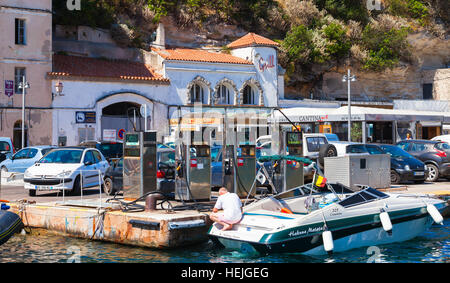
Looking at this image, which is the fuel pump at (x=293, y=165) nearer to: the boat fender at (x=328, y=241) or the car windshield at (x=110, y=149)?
the boat fender at (x=328, y=241)

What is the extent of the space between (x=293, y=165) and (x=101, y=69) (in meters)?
24.0

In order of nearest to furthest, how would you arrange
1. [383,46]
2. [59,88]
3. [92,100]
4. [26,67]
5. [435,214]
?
[435,214] → [59,88] → [26,67] → [92,100] → [383,46]

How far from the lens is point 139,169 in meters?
16.2

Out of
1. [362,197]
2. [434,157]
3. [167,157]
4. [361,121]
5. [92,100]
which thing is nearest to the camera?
[362,197]

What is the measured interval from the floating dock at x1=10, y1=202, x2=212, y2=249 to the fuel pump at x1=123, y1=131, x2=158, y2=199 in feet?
3.30

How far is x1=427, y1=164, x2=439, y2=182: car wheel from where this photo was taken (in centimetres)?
2489

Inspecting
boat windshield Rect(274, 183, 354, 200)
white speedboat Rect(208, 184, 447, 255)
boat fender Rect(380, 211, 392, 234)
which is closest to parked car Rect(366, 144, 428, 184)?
white speedboat Rect(208, 184, 447, 255)

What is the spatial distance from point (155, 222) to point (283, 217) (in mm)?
3081

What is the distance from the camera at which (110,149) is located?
89.8ft

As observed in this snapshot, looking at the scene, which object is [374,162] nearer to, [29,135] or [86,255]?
[86,255]

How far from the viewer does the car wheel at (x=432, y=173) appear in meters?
24.9

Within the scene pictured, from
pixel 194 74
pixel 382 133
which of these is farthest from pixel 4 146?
pixel 382 133

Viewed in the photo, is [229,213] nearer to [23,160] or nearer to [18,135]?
[23,160]
